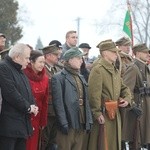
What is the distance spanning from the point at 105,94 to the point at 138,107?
1.03 m

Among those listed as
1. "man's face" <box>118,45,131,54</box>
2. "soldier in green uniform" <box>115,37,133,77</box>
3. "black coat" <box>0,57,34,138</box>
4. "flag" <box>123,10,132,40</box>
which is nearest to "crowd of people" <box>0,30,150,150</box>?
"black coat" <box>0,57,34,138</box>

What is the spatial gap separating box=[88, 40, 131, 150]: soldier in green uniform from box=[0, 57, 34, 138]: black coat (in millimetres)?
1342

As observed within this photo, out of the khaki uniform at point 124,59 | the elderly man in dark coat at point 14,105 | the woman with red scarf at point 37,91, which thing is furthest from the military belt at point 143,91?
the elderly man in dark coat at point 14,105

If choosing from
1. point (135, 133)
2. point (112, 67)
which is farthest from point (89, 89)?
point (135, 133)

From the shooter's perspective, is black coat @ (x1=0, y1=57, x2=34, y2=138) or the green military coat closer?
black coat @ (x1=0, y1=57, x2=34, y2=138)

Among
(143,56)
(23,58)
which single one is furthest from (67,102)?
(143,56)

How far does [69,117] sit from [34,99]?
59 centimetres

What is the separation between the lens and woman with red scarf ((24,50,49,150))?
5902 millimetres

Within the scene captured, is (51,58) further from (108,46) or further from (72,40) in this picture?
(72,40)

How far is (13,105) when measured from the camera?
17.1 feet

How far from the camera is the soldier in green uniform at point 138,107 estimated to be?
7312mm

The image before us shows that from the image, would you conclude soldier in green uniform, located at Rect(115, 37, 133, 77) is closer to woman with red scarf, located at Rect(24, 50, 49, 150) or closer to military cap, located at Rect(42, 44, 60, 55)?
military cap, located at Rect(42, 44, 60, 55)

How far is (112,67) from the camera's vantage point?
6656 mm

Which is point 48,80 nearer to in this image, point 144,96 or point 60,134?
point 60,134
